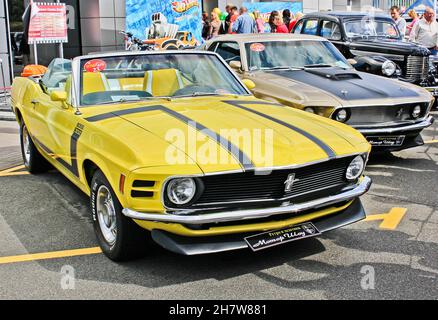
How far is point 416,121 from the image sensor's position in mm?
6883

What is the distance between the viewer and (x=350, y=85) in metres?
6.93

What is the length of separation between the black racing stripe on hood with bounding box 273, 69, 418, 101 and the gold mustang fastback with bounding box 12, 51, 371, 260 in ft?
6.26

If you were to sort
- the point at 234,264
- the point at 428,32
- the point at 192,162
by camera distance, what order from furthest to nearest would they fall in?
the point at 428,32
the point at 234,264
the point at 192,162

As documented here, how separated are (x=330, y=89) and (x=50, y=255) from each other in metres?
3.89

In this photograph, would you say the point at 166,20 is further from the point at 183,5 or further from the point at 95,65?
the point at 95,65

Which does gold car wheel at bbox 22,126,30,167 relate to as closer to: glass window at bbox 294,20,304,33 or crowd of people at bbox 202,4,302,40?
glass window at bbox 294,20,304,33

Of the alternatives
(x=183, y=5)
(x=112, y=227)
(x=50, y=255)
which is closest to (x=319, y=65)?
(x=112, y=227)

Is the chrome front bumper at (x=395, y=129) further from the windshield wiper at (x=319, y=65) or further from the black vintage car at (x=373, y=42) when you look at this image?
the black vintage car at (x=373, y=42)

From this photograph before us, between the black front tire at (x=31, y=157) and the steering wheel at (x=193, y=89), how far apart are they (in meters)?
2.26

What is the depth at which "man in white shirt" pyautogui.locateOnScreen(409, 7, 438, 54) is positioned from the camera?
1252cm

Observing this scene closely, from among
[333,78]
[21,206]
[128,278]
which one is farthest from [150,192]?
[333,78]

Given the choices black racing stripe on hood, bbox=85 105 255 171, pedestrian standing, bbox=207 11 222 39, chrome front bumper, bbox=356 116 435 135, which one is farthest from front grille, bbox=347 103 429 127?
pedestrian standing, bbox=207 11 222 39

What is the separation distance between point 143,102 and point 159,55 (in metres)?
0.73
